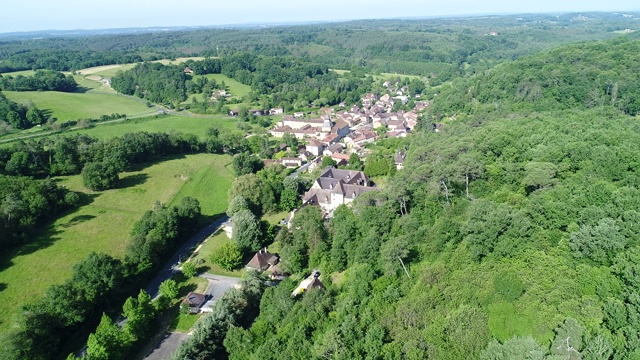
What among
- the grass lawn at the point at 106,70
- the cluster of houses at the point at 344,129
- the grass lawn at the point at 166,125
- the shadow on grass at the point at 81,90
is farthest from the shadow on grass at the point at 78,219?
the grass lawn at the point at 106,70

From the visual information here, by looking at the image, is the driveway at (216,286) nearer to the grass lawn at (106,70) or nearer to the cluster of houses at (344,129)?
the cluster of houses at (344,129)

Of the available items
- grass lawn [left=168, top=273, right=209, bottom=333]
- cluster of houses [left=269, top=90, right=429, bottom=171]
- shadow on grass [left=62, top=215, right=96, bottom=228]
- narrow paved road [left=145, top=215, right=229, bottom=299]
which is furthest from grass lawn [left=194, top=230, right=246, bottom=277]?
cluster of houses [left=269, top=90, right=429, bottom=171]

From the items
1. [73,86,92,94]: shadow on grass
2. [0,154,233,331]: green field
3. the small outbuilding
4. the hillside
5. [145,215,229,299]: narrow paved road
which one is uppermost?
the hillside

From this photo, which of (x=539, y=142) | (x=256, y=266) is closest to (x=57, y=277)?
(x=256, y=266)

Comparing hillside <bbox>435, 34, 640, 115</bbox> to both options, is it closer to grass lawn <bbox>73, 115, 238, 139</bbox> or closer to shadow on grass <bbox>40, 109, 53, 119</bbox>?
grass lawn <bbox>73, 115, 238, 139</bbox>

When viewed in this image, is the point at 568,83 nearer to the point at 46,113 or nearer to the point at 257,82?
the point at 257,82

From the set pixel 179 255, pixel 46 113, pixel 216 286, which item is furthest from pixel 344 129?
pixel 46 113
